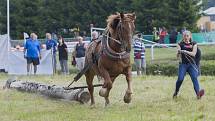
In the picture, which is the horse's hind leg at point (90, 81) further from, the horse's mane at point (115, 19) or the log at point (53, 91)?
the horse's mane at point (115, 19)

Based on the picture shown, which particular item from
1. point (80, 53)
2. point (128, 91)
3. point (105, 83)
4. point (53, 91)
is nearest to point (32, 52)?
point (80, 53)

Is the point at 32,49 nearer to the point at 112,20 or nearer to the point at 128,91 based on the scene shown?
the point at 112,20

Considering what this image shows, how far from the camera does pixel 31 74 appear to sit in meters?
27.2

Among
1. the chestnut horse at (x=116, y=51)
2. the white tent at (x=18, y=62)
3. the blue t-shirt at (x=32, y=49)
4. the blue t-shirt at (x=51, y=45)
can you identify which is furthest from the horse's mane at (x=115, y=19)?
the blue t-shirt at (x=51, y=45)

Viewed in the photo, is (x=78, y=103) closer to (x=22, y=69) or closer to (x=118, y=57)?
(x=118, y=57)

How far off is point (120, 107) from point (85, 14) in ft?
165

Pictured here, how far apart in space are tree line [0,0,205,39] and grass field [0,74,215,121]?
37723 mm

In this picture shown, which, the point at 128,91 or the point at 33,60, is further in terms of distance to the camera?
the point at 33,60

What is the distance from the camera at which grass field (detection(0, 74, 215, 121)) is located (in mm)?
11656

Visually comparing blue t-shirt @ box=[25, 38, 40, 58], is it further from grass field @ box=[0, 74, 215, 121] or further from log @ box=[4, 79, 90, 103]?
grass field @ box=[0, 74, 215, 121]

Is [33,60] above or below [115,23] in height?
below

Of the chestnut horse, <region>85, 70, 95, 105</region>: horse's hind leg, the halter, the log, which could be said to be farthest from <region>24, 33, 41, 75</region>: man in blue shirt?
the halter

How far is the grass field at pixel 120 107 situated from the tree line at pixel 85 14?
37.7 metres

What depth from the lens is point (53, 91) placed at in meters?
16.1
